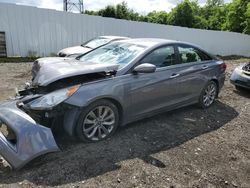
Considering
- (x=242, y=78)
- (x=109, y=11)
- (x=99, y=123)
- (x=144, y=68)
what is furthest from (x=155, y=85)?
(x=109, y=11)

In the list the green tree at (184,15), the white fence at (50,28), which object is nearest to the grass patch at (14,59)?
the white fence at (50,28)

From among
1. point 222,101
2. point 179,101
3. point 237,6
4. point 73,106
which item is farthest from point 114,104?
point 237,6

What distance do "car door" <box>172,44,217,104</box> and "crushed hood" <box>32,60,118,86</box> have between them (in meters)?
1.58

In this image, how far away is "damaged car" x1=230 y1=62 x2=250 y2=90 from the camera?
758 centimetres

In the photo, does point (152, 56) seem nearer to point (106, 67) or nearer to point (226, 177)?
point (106, 67)

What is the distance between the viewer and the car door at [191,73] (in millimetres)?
5340

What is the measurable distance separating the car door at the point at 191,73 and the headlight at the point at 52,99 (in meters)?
2.20

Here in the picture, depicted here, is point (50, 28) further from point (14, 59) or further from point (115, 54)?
point (115, 54)

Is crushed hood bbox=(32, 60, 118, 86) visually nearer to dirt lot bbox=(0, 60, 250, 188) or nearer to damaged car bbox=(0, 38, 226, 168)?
damaged car bbox=(0, 38, 226, 168)

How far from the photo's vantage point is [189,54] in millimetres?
5699

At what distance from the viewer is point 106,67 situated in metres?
4.25

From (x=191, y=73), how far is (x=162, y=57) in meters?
0.83

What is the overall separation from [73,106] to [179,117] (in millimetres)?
2508

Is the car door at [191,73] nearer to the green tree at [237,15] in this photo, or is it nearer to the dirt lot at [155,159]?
the dirt lot at [155,159]
